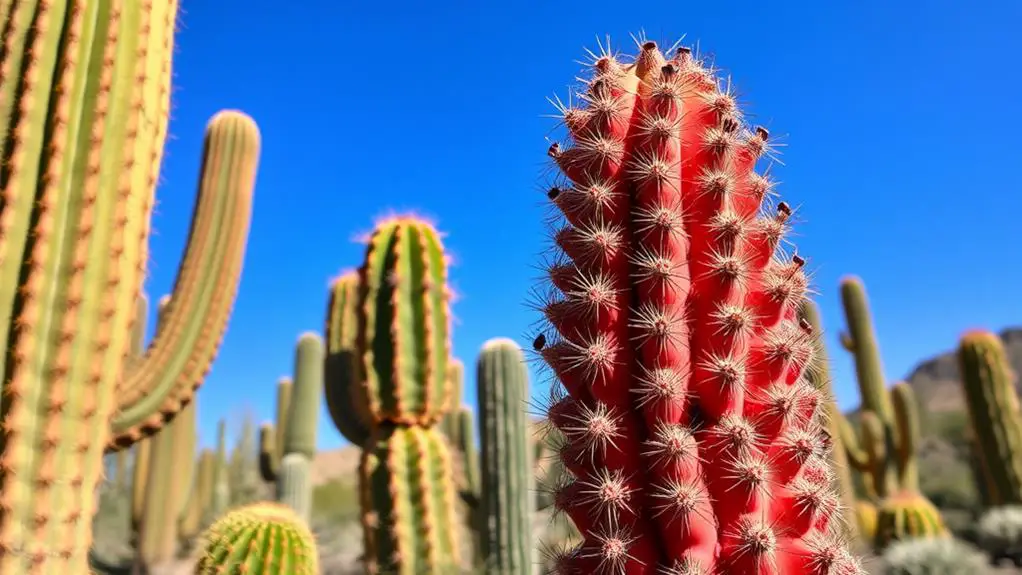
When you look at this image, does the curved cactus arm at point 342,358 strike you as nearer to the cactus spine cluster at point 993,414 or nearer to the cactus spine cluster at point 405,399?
the cactus spine cluster at point 405,399

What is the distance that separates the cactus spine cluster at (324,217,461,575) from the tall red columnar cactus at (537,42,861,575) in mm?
3406

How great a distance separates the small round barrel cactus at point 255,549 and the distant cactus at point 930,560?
7.69 meters

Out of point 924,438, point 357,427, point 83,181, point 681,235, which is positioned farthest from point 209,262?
point 924,438

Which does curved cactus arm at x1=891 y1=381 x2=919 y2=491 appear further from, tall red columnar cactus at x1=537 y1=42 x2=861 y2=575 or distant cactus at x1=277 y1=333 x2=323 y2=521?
tall red columnar cactus at x1=537 y1=42 x2=861 y2=575

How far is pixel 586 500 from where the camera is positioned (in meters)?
1.93

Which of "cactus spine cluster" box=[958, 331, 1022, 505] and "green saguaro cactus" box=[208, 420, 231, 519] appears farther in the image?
"green saguaro cactus" box=[208, 420, 231, 519]

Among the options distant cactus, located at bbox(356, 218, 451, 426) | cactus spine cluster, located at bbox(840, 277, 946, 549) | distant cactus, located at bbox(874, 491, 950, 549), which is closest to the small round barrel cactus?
distant cactus, located at bbox(356, 218, 451, 426)

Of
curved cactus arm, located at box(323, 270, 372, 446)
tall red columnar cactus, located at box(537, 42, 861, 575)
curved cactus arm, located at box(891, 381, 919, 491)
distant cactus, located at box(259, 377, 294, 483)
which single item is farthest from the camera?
curved cactus arm, located at box(891, 381, 919, 491)

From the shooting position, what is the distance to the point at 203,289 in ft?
A: 18.8

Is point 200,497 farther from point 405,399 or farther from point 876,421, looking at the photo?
point 876,421

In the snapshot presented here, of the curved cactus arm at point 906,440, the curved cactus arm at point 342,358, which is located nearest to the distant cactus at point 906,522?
the curved cactus arm at point 906,440

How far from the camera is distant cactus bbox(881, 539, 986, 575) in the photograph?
9.20 metres

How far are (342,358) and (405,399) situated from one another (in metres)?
2.50

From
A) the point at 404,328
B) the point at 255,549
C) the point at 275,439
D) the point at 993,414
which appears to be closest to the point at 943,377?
the point at 993,414
